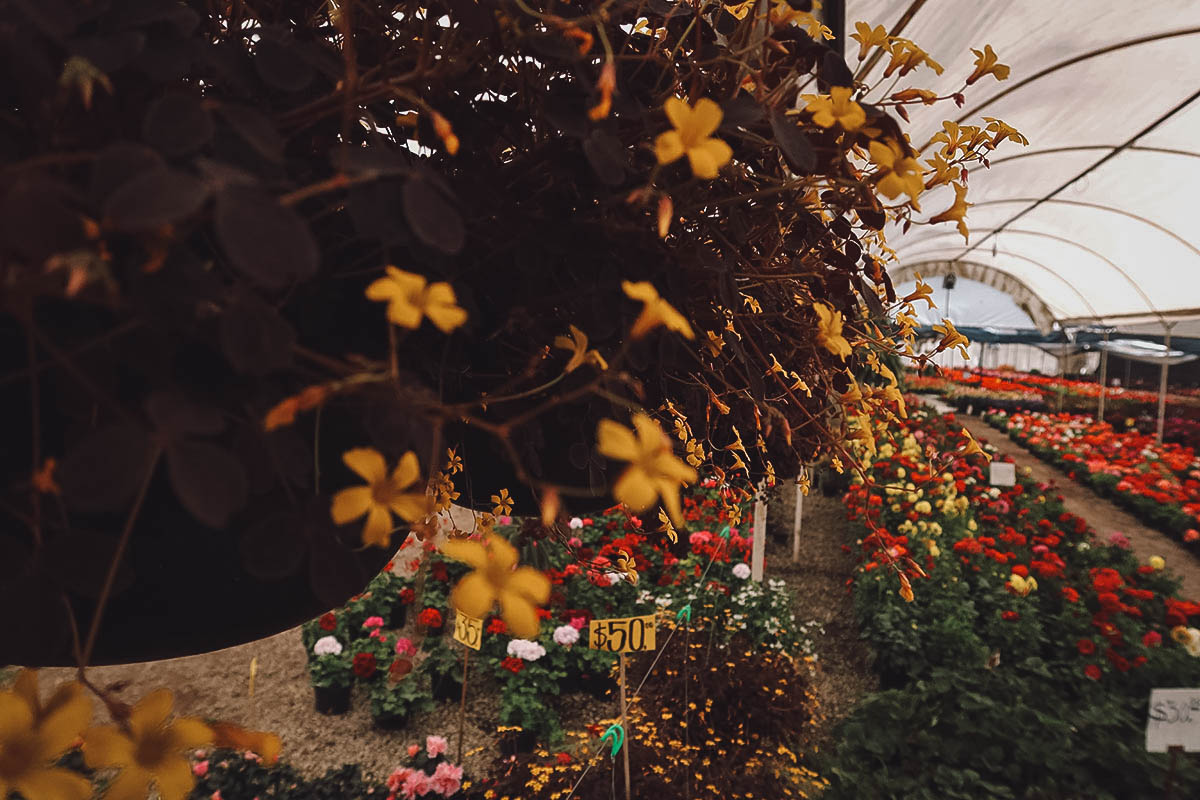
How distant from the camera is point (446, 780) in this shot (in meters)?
1.99

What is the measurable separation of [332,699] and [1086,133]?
7.03 meters

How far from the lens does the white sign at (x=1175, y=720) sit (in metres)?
1.66

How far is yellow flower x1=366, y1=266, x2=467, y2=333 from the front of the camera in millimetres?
209

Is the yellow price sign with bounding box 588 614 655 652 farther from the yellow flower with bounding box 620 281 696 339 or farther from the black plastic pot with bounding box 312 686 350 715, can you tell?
the black plastic pot with bounding box 312 686 350 715

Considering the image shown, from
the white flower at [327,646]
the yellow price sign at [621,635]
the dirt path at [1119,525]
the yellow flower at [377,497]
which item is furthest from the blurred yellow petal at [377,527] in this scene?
the dirt path at [1119,525]

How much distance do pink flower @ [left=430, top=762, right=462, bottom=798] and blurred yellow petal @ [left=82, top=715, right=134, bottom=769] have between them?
2.08 m

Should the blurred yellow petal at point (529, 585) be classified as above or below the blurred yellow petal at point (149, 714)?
above

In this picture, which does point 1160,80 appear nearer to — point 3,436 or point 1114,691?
point 1114,691

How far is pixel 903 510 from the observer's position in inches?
152

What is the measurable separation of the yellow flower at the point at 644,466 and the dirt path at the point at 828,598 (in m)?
2.80

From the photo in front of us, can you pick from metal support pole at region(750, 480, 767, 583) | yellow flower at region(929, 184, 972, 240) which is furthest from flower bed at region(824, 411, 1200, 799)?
yellow flower at region(929, 184, 972, 240)

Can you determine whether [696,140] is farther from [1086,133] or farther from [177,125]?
[1086,133]

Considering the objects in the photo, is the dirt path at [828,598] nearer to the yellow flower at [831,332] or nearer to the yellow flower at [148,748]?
the yellow flower at [831,332]

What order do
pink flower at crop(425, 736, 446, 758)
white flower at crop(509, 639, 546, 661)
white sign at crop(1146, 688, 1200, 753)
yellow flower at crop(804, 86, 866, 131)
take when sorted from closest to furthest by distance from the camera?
yellow flower at crop(804, 86, 866, 131)
white sign at crop(1146, 688, 1200, 753)
pink flower at crop(425, 736, 446, 758)
white flower at crop(509, 639, 546, 661)
